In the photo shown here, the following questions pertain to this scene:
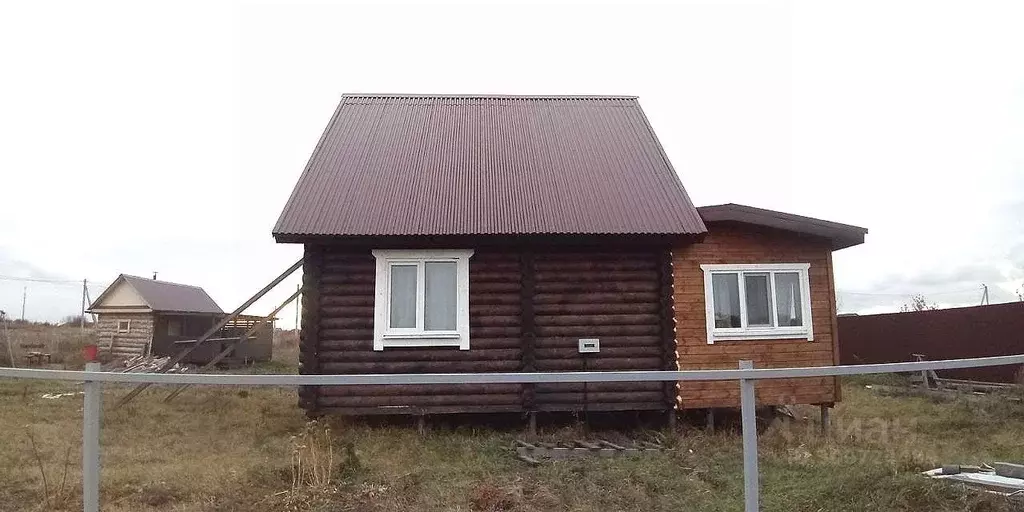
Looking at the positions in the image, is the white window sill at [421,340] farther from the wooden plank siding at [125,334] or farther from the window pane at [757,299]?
the wooden plank siding at [125,334]

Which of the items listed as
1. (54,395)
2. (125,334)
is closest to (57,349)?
(125,334)

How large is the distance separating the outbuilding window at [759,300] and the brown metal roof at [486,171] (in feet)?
3.37

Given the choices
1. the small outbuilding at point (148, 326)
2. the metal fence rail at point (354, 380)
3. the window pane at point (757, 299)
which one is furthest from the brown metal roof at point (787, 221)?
the small outbuilding at point (148, 326)

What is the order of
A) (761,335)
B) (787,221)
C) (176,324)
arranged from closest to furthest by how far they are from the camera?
(787,221)
(761,335)
(176,324)

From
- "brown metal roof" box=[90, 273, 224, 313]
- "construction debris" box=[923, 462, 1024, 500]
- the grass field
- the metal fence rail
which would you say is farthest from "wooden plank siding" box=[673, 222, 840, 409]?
"brown metal roof" box=[90, 273, 224, 313]

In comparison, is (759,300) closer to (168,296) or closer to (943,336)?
(943,336)

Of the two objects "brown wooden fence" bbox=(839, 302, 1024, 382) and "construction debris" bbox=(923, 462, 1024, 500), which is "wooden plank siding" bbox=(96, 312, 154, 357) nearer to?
"brown wooden fence" bbox=(839, 302, 1024, 382)

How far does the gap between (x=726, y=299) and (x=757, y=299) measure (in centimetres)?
50

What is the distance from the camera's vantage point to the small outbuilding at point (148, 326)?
74.5 feet

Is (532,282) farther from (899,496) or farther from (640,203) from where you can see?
(899,496)

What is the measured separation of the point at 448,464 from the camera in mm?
7281


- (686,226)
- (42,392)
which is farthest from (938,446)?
(42,392)

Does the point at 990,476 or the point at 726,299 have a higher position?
the point at 726,299

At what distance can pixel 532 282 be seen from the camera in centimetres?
976
